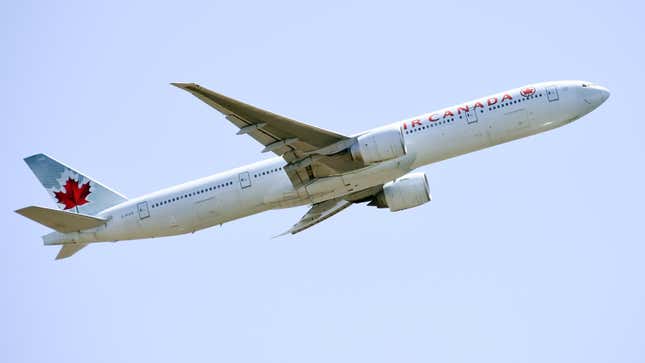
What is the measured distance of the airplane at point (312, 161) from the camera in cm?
3881

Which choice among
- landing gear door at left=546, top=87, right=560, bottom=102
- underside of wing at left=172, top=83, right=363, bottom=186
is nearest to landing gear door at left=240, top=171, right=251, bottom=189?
underside of wing at left=172, top=83, right=363, bottom=186

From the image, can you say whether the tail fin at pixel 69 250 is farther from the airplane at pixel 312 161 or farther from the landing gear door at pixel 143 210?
the landing gear door at pixel 143 210

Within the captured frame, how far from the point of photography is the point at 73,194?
45375 mm

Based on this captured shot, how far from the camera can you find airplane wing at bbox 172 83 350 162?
120ft

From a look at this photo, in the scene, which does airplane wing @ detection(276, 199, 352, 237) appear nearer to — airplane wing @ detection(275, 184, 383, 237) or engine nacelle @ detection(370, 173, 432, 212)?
airplane wing @ detection(275, 184, 383, 237)

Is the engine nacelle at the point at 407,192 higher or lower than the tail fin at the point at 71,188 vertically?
lower

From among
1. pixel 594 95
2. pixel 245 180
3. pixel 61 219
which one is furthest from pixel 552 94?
pixel 61 219

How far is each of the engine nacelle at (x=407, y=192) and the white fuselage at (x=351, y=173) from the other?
10.5 ft

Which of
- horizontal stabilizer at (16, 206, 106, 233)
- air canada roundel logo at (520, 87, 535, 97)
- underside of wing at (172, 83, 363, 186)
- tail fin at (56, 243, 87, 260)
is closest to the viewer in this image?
underside of wing at (172, 83, 363, 186)

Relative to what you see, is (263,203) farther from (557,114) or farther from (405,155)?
(557,114)

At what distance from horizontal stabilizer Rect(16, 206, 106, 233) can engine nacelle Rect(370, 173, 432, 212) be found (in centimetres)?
1337

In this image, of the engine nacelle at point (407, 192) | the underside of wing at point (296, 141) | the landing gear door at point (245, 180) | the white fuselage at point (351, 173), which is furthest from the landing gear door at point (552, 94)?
the landing gear door at point (245, 180)

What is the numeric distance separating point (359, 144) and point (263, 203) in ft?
17.9

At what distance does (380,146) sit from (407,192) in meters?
6.05
